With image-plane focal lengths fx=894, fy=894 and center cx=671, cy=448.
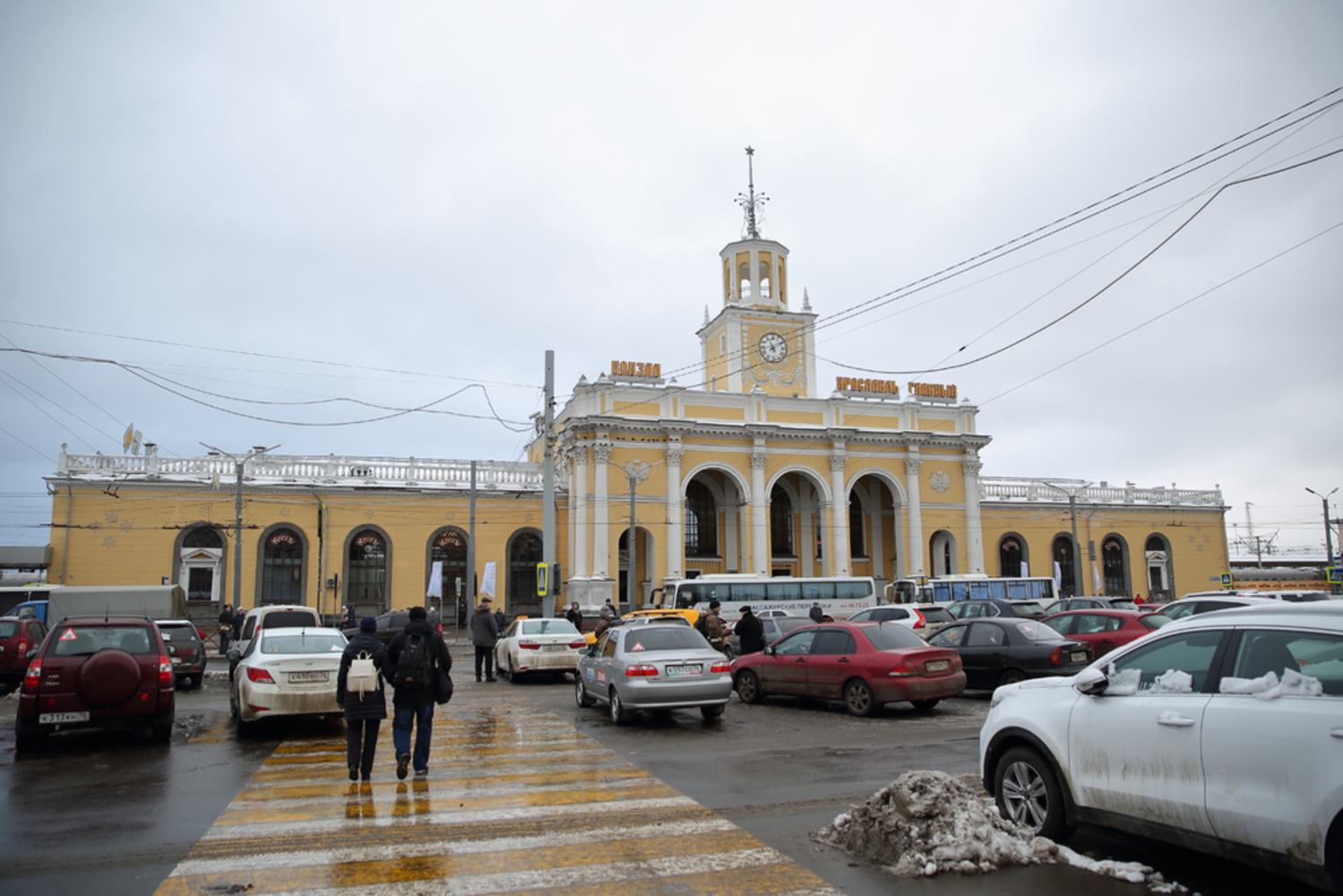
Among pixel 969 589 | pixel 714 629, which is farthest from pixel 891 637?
pixel 969 589

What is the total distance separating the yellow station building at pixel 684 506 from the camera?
36.9 meters

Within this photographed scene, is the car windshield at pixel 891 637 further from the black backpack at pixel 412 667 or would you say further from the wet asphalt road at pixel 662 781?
the black backpack at pixel 412 667

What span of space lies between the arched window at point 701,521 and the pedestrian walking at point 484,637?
26.4m

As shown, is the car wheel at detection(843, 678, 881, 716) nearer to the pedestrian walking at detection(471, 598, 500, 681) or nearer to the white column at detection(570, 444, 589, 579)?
the pedestrian walking at detection(471, 598, 500, 681)

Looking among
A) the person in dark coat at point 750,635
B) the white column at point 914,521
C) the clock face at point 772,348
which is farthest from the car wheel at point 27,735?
the clock face at point 772,348

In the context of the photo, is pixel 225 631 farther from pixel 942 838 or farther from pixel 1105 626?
pixel 942 838

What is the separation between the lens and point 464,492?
4088 centimetres

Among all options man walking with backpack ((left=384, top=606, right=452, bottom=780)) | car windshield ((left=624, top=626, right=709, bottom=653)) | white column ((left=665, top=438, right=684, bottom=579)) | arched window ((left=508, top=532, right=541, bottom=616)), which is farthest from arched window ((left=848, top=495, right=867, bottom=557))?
man walking with backpack ((left=384, top=606, right=452, bottom=780))

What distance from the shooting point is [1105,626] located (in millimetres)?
16484

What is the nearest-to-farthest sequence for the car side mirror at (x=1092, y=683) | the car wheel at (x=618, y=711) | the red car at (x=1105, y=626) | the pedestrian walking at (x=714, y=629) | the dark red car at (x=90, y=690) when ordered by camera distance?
1. the car side mirror at (x=1092, y=683)
2. the dark red car at (x=90, y=690)
3. the car wheel at (x=618, y=711)
4. the red car at (x=1105, y=626)
5. the pedestrian walking at (x=714, y=629)

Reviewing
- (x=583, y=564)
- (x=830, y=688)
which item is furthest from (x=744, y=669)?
(x=583, y=564)

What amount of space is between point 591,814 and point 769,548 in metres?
38.6

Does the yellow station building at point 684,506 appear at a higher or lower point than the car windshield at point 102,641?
higher

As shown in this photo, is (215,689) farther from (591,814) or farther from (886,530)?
(886,530)
